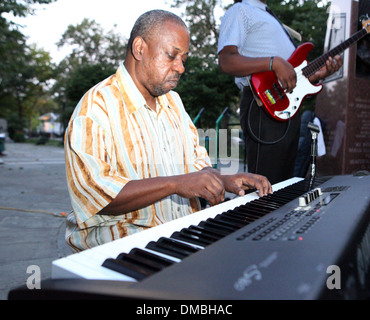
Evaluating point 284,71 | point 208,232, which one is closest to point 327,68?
point 284,71

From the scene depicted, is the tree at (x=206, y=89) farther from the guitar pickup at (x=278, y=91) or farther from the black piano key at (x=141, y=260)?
the black piano key at (x=141, y=260)

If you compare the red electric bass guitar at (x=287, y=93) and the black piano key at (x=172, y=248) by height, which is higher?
the red electric bass guitar at (x=287, y=93)

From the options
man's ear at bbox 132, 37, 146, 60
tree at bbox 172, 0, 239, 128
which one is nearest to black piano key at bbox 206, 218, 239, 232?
man's ear at bbox 132, 37, 146, 60

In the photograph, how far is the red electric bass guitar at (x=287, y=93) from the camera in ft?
8.76

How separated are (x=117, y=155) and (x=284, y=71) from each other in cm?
153

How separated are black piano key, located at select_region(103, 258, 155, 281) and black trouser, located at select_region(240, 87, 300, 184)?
2.08 metres

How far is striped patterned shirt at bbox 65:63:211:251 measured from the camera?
4.27 feet

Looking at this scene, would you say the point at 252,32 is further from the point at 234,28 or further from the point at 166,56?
the point at 166,56

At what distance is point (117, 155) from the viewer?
1551mm

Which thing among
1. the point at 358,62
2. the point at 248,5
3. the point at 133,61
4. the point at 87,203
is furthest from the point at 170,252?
the point at 358,62

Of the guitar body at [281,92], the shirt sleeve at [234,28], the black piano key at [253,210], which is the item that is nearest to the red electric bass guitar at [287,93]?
the guitar body at [281,92]
